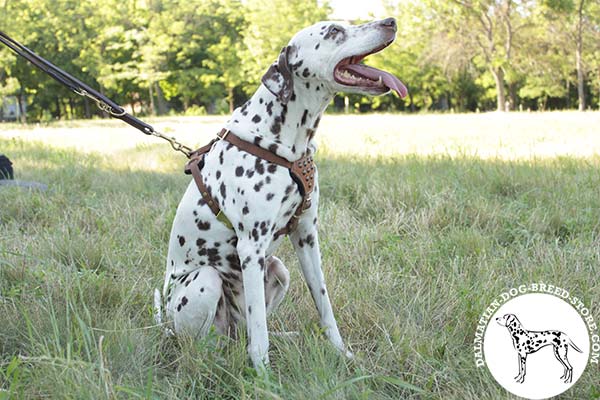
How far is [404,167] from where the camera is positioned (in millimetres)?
6547

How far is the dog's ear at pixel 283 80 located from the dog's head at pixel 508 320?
143 centimetres

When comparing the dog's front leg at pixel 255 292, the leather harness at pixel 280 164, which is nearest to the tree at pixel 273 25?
the leather harness at pixel 280 164

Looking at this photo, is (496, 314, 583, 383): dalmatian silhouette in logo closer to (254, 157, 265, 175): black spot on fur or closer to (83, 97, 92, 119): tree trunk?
(254, 157, 265, 175): black spot on fur

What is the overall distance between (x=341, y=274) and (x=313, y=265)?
734 mm

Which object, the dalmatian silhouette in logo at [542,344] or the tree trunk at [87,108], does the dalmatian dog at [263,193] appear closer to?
the dalmatian silhouette in logo at [542,344]

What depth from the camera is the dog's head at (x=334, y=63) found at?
251 centimetres

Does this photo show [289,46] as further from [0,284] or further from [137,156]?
[137,156]

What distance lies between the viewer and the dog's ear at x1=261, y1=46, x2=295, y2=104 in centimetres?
261

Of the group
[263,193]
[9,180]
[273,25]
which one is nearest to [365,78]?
[263,193]

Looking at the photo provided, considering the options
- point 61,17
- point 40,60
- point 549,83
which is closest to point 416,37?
point 549,83

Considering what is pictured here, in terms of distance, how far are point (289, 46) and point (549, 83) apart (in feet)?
134

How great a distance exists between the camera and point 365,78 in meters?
2.53

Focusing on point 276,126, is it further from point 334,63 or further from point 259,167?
point 334,63

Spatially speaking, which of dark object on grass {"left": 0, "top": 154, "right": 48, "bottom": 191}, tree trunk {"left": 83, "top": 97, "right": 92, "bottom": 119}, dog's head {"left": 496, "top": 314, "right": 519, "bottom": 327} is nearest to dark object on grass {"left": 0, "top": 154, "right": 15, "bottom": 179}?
dark object on grass {"left": 0, "top": 154, "right": 48, "bottom": 191}
